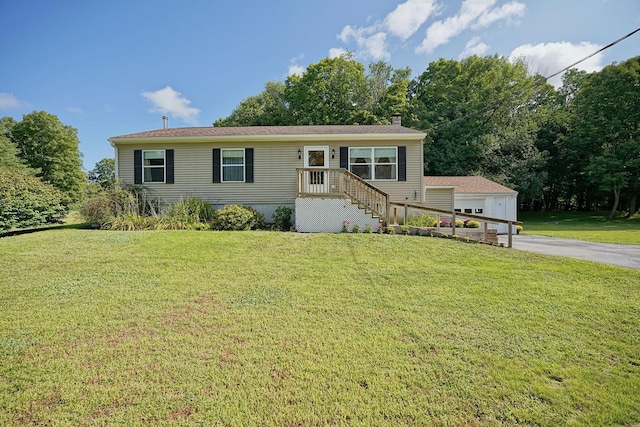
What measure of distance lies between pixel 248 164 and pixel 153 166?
4061 mm

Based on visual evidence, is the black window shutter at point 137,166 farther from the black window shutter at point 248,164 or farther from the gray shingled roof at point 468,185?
the gray shingled roof at point 468,185

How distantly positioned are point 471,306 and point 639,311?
239 cm

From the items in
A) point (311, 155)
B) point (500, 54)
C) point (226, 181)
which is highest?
point (500, 54)

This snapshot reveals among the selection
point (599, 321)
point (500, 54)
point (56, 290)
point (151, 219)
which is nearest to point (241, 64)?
point (151, 219)

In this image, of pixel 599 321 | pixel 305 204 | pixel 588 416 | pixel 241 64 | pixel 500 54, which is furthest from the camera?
pixel 500 54

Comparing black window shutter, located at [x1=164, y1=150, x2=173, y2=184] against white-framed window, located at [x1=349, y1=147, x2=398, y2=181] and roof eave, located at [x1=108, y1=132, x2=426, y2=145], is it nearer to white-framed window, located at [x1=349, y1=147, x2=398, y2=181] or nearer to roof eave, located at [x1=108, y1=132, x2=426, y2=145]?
roof eave, located at [x1=108, y1=132, x2=426, y2=145]

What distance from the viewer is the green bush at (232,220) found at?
939 centimetres

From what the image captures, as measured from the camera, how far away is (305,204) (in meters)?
9.38

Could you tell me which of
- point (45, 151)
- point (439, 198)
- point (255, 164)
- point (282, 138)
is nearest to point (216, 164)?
point (255, 164)

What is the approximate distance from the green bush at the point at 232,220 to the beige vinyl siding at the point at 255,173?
1.97 meters

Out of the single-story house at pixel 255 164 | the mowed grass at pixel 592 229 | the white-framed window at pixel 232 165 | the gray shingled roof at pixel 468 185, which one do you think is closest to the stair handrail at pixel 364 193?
the single-story house at pixel 255 164

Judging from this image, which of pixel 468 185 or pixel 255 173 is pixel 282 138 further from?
pixel 468 185

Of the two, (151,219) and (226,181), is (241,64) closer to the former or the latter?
(226,181)

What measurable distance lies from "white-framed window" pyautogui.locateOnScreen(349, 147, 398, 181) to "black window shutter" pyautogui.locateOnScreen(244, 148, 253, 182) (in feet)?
13.5
